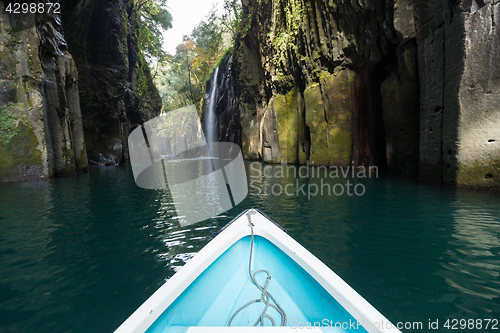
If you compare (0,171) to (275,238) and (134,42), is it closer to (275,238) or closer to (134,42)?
(275,238)

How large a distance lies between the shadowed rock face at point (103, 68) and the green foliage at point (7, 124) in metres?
10.3

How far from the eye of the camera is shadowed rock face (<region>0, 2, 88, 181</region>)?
865cm

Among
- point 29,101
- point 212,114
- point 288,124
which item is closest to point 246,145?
point 288,124

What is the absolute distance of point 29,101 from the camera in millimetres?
9008

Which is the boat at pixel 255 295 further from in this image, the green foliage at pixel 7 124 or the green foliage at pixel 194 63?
the green foliage at pixel 194 63

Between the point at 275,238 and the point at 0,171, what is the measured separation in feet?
38.9

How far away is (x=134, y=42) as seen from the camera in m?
23.1

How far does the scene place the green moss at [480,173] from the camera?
16.4 feet

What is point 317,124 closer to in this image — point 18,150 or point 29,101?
point 29,101

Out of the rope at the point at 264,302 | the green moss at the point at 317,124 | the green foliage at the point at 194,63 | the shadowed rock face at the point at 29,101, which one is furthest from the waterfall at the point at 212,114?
the rope at the point at 264,302

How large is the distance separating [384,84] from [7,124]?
562 inches

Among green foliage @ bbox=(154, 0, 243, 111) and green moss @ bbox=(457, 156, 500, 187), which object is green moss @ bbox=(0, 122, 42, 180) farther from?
green foliage @ bbox=(154, 0, 243, 111)

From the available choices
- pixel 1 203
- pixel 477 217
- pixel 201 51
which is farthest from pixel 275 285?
pixel 201 51

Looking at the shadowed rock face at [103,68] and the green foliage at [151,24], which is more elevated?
the green foliage at [151,24]
